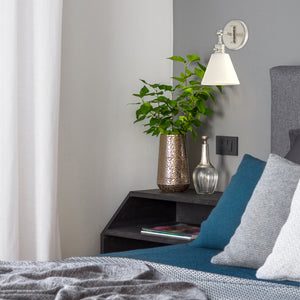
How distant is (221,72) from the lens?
3100 mm

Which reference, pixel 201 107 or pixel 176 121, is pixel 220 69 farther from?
pixel 176 121

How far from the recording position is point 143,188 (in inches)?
144

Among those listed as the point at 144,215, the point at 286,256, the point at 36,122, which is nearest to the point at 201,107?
the point at 144,215

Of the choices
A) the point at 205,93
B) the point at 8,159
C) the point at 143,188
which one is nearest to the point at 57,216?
the point at 8,159

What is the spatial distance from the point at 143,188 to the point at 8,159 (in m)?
1.02

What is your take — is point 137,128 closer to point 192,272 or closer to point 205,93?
point 205,93

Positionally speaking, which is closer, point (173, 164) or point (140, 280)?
point (140, 280)

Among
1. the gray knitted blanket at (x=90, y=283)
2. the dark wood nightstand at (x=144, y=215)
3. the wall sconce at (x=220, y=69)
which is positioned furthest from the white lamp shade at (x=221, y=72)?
the gray knitted blanket at (x=90, y=283)

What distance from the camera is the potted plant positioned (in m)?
3.30

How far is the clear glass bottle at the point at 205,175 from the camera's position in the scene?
10.5ft

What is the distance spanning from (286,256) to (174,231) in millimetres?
1228

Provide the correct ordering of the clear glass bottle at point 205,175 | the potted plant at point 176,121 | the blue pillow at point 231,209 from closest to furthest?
1. the blue pillow at point 231,209
2. the clear glass bottle at point 205,175
3. the potted plant at point 176,121

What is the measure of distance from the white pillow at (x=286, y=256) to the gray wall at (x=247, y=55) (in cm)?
136

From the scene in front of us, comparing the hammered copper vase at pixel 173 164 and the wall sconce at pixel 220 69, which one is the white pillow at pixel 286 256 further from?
the hammered copper vase at pixel 173 164
